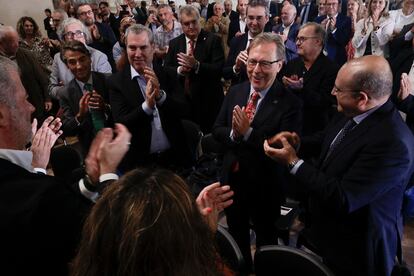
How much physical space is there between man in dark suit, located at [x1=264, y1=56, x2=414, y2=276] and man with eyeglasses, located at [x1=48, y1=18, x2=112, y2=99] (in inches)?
80.2

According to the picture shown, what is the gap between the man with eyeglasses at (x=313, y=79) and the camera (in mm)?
2842

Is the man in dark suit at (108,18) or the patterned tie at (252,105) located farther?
the man in dark suit at (108,18)

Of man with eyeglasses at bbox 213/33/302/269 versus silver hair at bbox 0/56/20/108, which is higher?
silver hair at bbox 0/56/20/108

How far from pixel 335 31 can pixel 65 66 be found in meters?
3.57

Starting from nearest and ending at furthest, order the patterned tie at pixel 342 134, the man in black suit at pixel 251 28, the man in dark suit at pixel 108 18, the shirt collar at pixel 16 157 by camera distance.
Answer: the shirt collar at pixel 16 157 → the patterned tie at pixel 342 134 → the man in black suit at pixel 251 28 → the man in dark suit at pixel 108 18

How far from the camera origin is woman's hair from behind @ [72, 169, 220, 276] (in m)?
0.75

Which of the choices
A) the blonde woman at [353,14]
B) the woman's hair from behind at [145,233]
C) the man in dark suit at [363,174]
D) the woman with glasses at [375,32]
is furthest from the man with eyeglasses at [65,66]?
the blonde woman at [353,14]

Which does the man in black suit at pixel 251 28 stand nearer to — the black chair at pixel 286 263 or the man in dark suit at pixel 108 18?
the black chair at pixel 286 263

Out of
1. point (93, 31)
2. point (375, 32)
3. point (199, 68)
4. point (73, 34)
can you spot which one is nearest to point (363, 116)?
point (199, 68)

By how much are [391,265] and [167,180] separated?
1.47 meters

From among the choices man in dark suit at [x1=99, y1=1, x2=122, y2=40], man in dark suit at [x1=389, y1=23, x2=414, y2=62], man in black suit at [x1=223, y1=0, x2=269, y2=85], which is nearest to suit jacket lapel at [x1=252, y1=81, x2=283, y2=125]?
man in black suit at [x1=223, y1=0, x2=269, y2=85]

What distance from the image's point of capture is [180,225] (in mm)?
780

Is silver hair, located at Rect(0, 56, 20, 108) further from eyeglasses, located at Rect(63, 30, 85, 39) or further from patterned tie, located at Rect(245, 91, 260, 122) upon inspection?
eyeglasses, located at Rect(63, 30, 85, 39)

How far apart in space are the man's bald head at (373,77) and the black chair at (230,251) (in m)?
0.96
